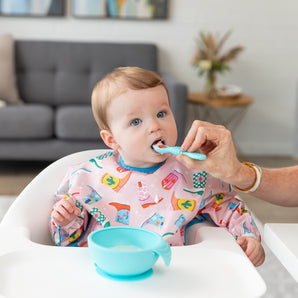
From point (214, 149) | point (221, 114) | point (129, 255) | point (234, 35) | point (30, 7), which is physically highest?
point (30, 7)

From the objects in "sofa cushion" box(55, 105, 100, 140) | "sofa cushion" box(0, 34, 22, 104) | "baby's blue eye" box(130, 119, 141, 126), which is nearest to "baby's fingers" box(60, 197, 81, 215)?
"baby's blue eye" box(130, 119, 141, 126)

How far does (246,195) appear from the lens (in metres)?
3.12

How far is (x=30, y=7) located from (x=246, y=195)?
7.37 ft

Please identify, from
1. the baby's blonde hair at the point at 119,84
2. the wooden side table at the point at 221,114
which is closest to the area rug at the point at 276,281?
Answer: the baby's blonde hair at the point at 119,84

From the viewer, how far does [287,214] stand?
2.80 meters

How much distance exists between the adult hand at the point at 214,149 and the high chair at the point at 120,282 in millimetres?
137

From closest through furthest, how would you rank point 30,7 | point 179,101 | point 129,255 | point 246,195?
1. point 129,255
2. point 246,195
3. point 179,101
4. point 30,7

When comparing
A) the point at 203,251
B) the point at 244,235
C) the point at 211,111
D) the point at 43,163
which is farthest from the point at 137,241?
the point at 211,111

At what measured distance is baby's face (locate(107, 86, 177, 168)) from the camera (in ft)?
3.69

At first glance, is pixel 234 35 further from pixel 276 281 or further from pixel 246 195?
pixel 276 281

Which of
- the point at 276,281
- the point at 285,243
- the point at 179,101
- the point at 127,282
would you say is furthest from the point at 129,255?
the point at 179,101

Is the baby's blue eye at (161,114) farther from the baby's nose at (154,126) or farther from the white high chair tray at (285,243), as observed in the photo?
the white high chair tray at (285,243)

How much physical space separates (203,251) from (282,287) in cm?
116

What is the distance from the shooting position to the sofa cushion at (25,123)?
129 inches
